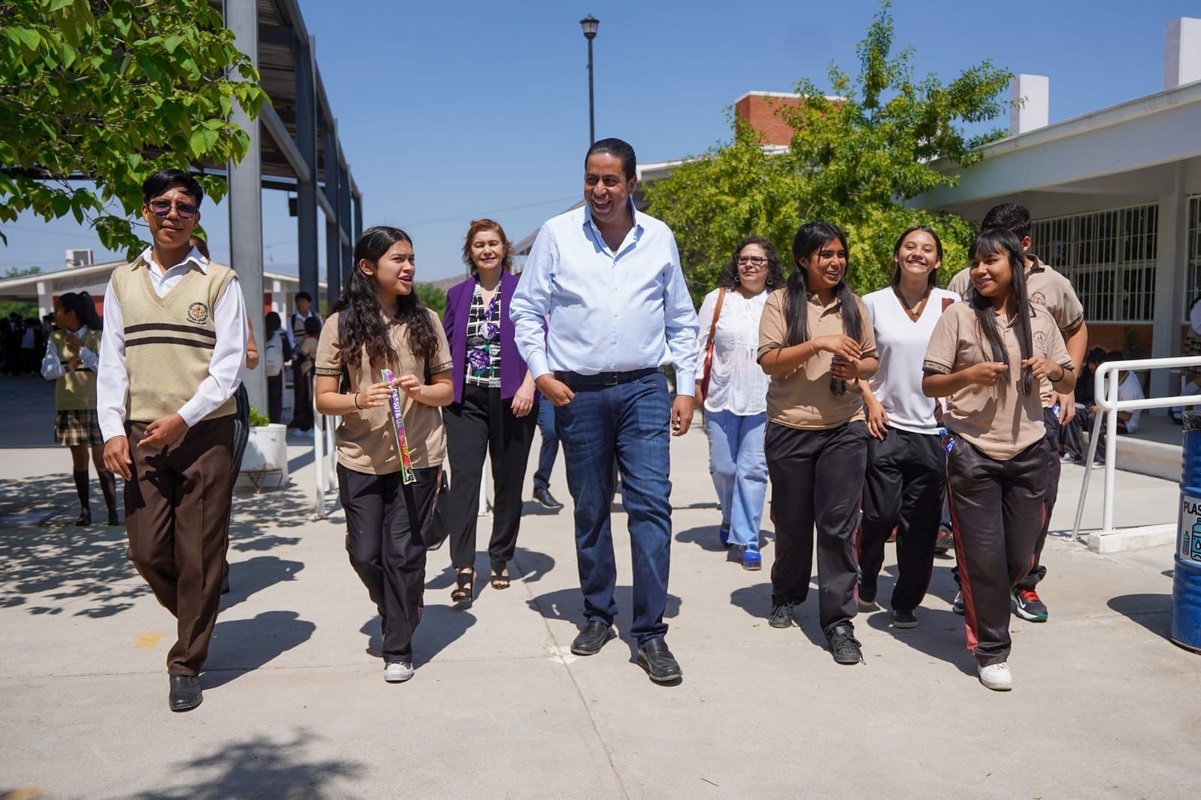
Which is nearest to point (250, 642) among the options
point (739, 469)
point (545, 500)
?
point (739, 469)

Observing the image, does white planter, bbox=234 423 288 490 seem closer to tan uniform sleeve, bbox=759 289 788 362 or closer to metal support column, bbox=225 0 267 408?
metal support column, bbox=225 0 267 408

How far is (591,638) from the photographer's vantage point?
4570 millimetres

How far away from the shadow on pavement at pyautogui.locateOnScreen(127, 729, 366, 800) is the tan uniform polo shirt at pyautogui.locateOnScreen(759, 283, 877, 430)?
2.36 metres

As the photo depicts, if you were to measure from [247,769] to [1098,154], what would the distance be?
1091 cm

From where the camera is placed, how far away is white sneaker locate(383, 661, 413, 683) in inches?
166

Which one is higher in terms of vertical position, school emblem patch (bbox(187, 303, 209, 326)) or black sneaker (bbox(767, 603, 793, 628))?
school emblem patch (bbox(187, 303, 209, 326))

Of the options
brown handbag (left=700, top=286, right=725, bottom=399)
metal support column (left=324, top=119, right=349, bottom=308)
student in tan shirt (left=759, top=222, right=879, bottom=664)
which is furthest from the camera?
metal support column (left=324, top=119, right=349, bottom=308)

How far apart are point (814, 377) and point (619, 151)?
1.31 meters

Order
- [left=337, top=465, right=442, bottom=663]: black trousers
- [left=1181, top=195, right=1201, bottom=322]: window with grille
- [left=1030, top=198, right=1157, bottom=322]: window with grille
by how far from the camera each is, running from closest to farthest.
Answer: [left=337, top=465, right=442, bottom=663]: black trousers
[left=1181, top=195, right=1201, bottom=322]: window with grille
[left=1030, top=198, right=1157, bottom=322]: window with grille

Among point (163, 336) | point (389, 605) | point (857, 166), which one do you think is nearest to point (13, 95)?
point (163, 336)

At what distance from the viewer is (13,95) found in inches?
223

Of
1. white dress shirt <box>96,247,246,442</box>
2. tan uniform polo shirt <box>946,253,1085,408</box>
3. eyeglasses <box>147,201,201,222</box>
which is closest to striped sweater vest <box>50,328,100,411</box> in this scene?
white dress shirt <box>96,247,246,442</box>

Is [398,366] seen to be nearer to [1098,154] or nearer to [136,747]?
[136,747]

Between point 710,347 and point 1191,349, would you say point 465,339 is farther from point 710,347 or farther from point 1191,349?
point 1191,349
